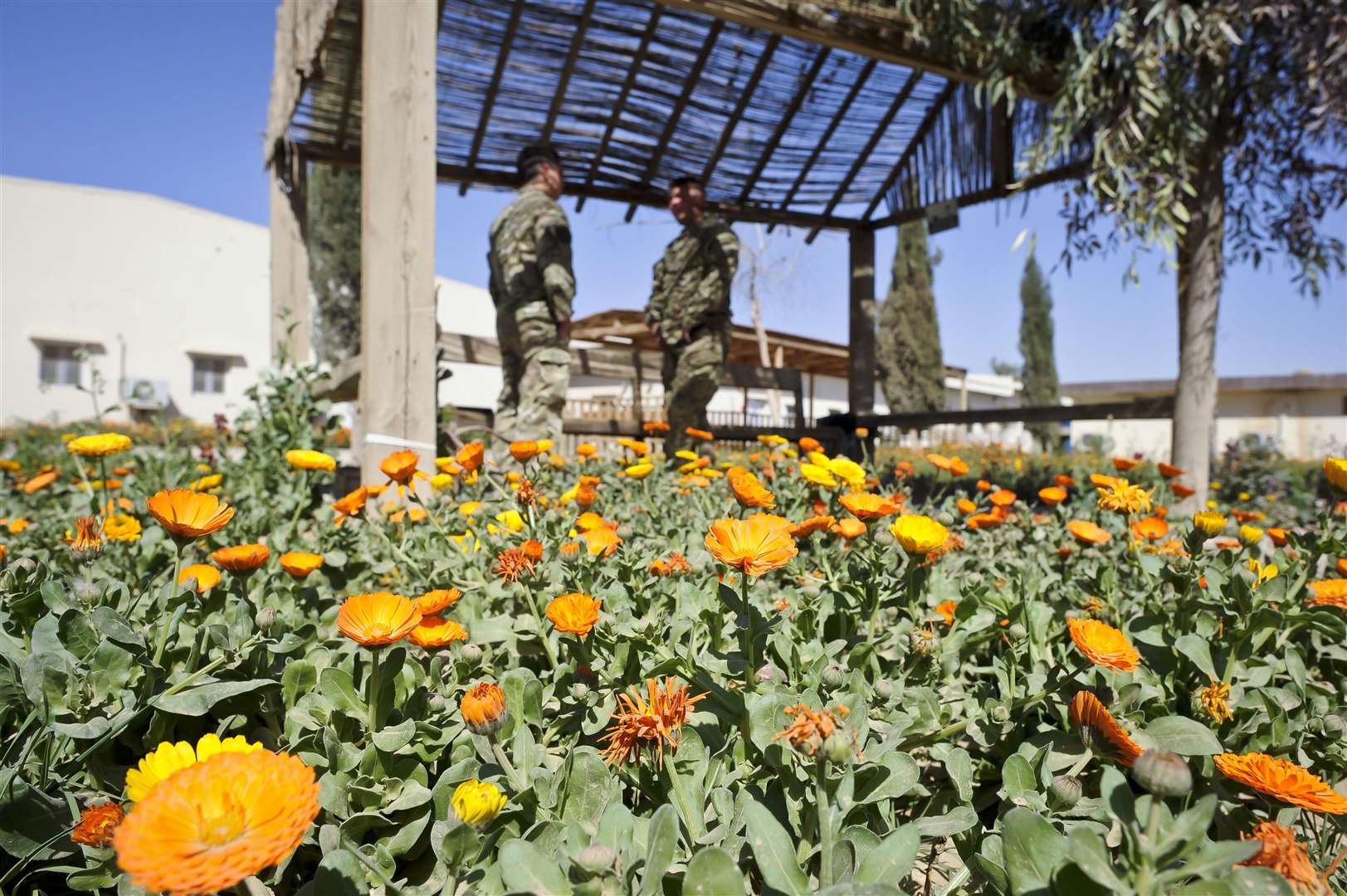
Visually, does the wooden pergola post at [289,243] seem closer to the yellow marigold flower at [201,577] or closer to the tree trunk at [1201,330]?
the yellow marigold flower at [201,577]

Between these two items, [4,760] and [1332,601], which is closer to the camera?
[4,760]

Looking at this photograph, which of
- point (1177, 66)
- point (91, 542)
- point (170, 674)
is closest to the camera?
point (170, 674)

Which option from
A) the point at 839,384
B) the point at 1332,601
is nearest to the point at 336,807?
the point at 1332,601

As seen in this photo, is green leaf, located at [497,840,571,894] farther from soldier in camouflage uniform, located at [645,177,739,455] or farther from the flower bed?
soldier in camouflage uniform, located at [645,177,739,455]

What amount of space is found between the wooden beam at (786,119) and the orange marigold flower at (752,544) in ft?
17.2

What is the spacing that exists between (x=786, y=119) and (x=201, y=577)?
5.59 metres

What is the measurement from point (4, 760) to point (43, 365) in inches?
951

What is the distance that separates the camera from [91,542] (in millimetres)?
1142

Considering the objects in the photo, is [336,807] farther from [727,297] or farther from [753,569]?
[727,297]

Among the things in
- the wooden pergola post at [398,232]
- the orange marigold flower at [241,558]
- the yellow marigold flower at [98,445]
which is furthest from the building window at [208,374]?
the orange marigold flower at [241,558]

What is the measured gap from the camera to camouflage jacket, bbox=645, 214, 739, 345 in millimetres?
4805

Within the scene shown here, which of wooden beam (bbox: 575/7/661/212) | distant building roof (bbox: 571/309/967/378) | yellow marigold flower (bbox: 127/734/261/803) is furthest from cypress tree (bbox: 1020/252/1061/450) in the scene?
yellow marigold flower (bbox: 127/734/261/803)

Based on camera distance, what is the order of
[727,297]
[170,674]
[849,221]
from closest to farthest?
1. [170,674]
2. [727,297]
3. [849,221]

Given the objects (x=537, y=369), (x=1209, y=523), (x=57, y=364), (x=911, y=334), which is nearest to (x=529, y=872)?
(x=1209, y=523)
